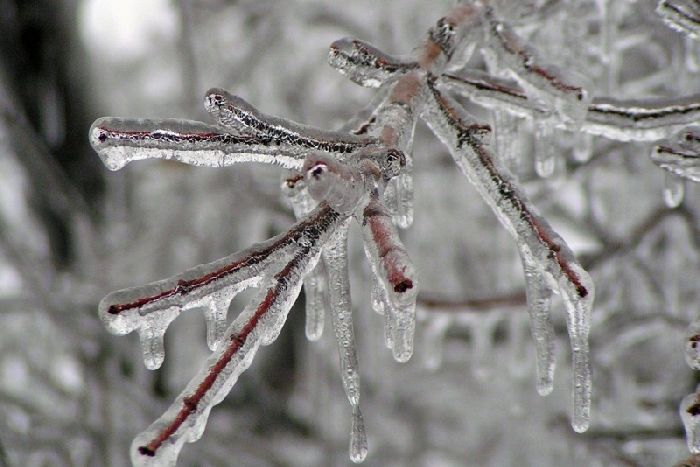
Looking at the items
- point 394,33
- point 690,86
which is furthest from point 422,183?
point 690,86

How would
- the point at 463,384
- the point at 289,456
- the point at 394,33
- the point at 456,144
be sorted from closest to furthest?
1. the point at 456,144
2. the point at 394,33
3. the point at 463,384
4. the point at 289,456

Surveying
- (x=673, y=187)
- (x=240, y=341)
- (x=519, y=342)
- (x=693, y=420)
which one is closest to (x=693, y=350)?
(x=693, y=420)

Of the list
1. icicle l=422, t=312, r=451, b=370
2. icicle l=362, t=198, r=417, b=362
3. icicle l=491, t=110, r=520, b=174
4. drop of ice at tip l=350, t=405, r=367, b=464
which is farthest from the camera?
icicle l=422, t=312, r=451, b=370

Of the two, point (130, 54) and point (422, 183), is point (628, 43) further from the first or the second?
point (130, 54)

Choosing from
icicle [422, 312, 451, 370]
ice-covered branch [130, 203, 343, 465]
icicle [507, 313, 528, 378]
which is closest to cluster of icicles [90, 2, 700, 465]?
ice-covered branch [130, 203, 343, 465]

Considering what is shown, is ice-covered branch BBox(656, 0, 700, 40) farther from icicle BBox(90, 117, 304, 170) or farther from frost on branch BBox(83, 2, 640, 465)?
icicle BBox(90, 117, 304, 170)

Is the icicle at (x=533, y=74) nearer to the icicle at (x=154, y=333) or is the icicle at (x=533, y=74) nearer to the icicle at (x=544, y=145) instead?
the icicle at (x=544, y=145)

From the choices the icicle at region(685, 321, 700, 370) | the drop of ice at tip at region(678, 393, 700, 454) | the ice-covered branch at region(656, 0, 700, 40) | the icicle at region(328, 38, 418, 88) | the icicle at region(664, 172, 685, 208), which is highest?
the ice-covered branch at region(656, 0, 700, 40)
